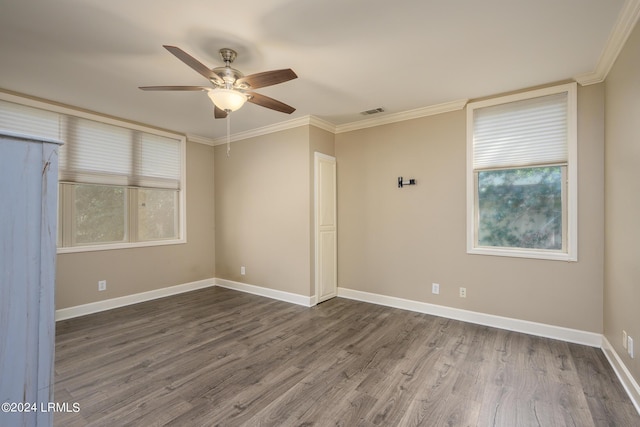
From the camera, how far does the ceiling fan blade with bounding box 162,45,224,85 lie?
71.9 inches

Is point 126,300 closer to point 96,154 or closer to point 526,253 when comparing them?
point 96,154

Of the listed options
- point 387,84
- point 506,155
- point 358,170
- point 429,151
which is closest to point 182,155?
point 358,170

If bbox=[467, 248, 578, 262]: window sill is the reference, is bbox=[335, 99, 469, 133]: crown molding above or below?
above

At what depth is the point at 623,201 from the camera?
225cm

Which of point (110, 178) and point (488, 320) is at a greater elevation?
point (110, 178)

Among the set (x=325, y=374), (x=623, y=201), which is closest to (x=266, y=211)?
(x=325, y=374)

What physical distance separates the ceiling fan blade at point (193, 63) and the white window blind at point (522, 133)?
2905 millimetres

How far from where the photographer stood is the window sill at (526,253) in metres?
2.95

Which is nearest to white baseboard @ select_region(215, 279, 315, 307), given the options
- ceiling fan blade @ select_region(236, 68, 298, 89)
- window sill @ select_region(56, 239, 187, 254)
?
window sill @ select_region(56, 239, 187, 254)

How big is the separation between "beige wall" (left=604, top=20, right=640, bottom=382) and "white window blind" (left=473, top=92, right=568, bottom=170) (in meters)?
0.38

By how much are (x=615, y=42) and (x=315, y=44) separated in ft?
7.53

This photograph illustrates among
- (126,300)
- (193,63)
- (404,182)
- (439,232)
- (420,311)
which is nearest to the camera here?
(193,63)

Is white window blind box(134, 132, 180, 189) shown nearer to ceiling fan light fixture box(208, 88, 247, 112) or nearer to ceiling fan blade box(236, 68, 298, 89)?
ceiling fan light fixture box(208, 88, 247, 112)

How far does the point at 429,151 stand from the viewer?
12.3 feet
